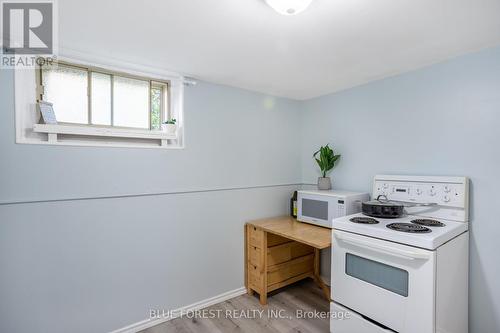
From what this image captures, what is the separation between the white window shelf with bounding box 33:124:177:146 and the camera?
1.66 m

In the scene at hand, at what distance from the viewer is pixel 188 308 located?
222 centimetres

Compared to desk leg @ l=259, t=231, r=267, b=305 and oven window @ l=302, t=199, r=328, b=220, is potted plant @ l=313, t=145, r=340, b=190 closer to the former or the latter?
oven window @ l=302, t=199, r=328, b=220

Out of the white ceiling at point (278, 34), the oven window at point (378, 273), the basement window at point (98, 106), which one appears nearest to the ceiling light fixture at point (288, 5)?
the white ceiling at point (278, 34)

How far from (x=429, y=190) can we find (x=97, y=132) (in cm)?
249

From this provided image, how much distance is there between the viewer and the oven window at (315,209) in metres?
2.30

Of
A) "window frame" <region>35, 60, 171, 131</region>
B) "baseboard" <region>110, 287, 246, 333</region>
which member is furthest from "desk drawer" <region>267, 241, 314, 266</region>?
"window frame" <region>35, 60, 171, 131</region>

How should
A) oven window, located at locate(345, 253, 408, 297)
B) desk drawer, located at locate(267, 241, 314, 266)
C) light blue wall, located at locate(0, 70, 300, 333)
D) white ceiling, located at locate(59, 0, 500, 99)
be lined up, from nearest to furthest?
white ceiling, located at locate(59, 0, 500, 99)
oven window, located at locate(345, 253, 408, 297)
light blue wall, located at locate(0, 70, 300, 333)
desk drawer, located at locate(267, 241, 314, 266)

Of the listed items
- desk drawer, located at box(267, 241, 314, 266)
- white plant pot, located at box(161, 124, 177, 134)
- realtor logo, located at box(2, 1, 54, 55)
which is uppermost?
realtor logo, located at box(2, 1, 54, 55)

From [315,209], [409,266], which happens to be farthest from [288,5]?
[315,209]

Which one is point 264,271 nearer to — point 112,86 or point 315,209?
point 315,209

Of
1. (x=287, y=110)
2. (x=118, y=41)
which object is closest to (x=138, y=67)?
(x=118, y=41)

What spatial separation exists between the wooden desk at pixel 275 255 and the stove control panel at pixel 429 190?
2.02 ft

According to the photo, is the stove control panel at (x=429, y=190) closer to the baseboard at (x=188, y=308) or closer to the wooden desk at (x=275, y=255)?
the wooden desk at (x=275, y=255)

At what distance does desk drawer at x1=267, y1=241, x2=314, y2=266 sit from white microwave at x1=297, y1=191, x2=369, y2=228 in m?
0.32
